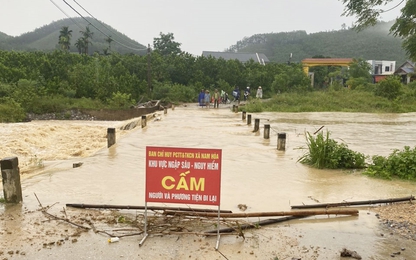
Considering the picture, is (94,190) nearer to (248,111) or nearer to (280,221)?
(280,221)

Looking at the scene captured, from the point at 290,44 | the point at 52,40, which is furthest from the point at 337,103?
the point at 52,40

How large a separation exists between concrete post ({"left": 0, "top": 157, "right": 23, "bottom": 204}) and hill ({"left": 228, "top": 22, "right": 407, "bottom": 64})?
94.5m

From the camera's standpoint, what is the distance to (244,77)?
1811 inches

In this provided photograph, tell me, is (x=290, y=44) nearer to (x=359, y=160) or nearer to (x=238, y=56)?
(x=238, y=56)

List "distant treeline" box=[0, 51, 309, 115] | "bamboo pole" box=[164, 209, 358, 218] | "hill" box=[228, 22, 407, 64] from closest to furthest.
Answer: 1. "bamboo pole" box=[164, 209, 358, 218]
2. "distant treeline" box=[0, 51, 309, 115]
3. "hill" box=[228, 22, 407, 64]

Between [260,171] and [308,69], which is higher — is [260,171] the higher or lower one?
the lower one

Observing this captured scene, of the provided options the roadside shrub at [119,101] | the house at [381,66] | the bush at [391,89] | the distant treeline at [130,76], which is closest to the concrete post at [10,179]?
the distant treeline at [130,76]

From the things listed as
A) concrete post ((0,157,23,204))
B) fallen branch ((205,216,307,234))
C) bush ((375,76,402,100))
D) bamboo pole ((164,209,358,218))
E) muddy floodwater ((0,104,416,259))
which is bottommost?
muddy floodwater ((0,104,416,259))

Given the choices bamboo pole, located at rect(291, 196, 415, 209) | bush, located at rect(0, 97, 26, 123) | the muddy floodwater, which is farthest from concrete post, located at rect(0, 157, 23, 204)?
bush, located at rect(0, 97, 26, 123)

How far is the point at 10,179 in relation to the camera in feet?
19.2

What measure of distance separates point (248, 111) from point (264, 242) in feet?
81.5

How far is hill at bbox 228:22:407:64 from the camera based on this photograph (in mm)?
100812

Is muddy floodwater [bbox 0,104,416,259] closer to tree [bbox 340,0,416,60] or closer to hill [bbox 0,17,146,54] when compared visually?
tree [bbox 340,0,416,60]

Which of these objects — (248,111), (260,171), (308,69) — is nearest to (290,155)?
(260,171)
